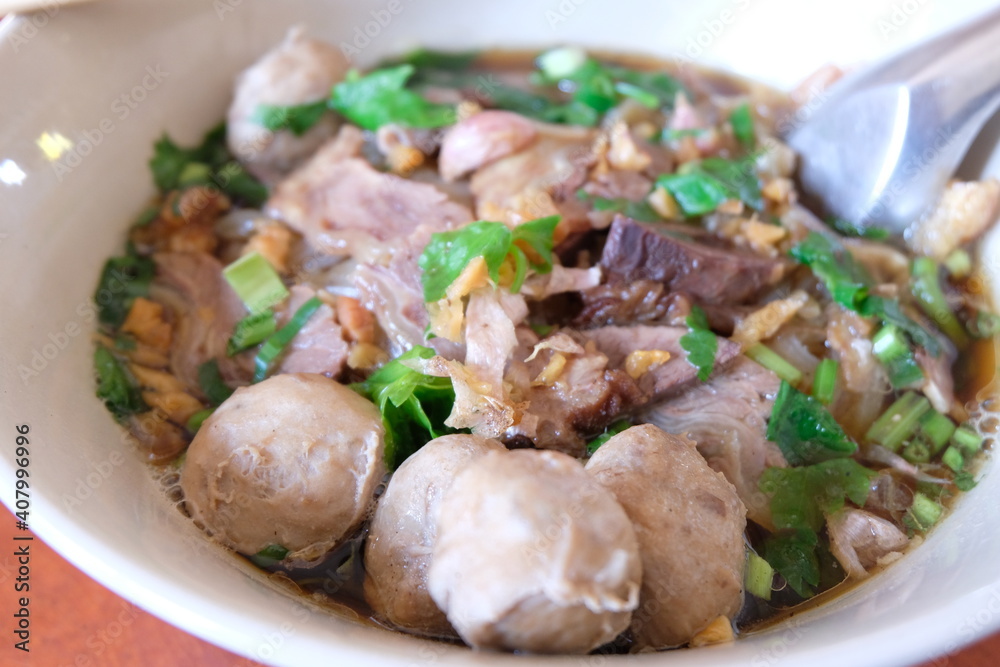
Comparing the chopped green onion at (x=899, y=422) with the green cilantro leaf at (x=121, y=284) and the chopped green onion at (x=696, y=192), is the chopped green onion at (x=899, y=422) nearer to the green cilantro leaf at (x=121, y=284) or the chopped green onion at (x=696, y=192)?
the chopped green onion at (x=696, y=192)

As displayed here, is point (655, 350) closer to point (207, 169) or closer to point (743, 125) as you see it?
point (743, 125)

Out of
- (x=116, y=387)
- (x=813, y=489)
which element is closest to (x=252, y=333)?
(x=116, y=387)

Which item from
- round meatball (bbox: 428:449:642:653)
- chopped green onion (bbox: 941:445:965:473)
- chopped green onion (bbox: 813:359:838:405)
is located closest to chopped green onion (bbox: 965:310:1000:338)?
chopped green onion (bbox: 941:445:965:473)

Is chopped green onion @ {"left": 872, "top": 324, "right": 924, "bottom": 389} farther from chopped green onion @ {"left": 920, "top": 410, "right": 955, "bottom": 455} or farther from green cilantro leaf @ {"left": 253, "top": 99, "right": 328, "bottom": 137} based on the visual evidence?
green cilantro leaf @ {"left": 253, "top": 99, "right": 328, "bottom": 137}

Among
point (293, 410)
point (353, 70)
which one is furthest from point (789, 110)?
point (293, 410)

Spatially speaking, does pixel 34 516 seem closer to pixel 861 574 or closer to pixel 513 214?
pixel 513 214
